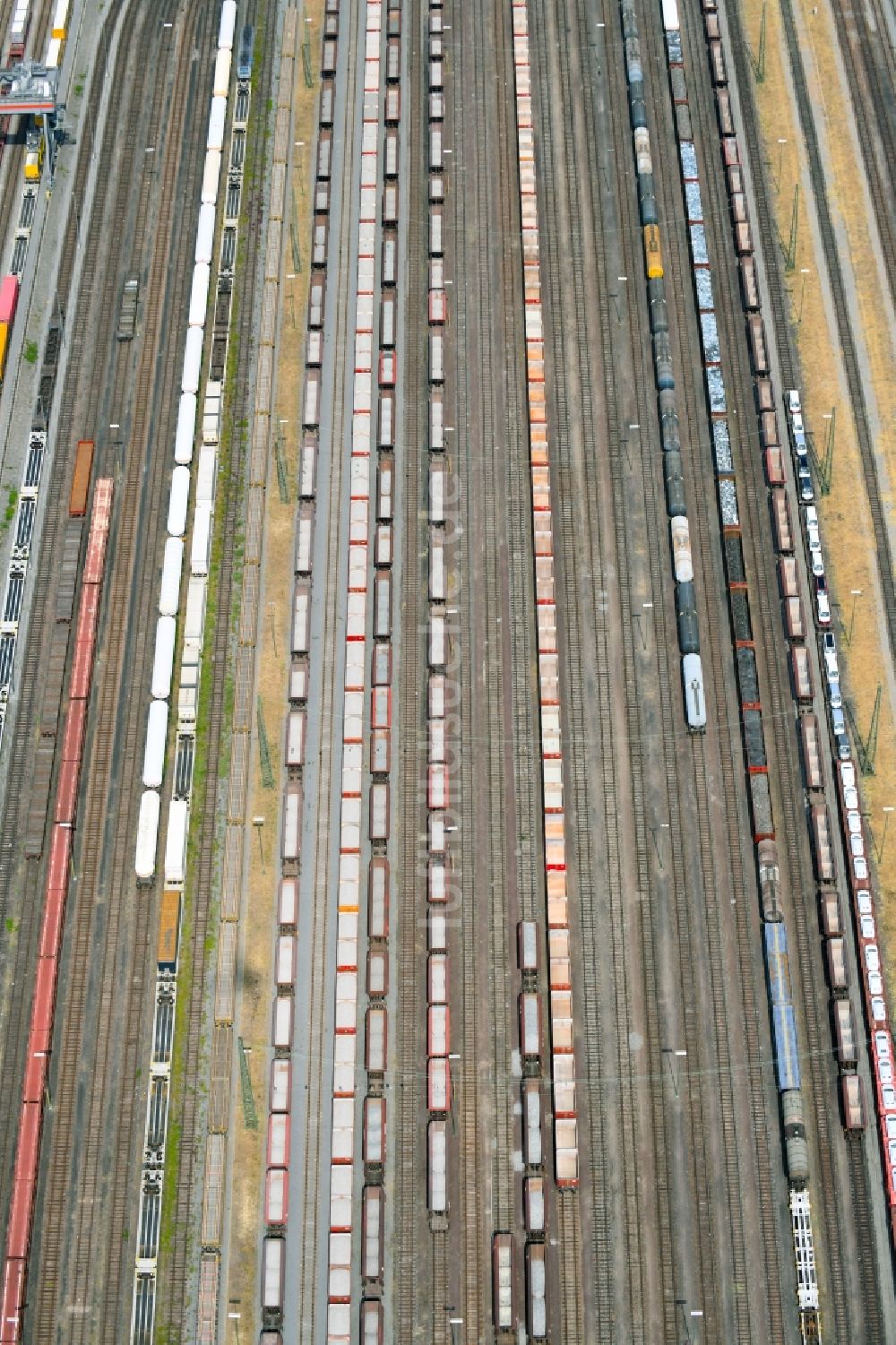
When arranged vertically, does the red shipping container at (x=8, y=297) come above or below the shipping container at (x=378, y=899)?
above

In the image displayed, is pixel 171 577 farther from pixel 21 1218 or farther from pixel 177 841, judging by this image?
pixel 21 1218

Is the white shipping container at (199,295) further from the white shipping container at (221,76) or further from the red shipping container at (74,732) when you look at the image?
the red shipping container at (74,732)

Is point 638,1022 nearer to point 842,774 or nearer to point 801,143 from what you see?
point 842,774

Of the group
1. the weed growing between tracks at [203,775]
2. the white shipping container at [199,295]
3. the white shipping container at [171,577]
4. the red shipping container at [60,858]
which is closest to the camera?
the weed growing between tracks at [203,775]

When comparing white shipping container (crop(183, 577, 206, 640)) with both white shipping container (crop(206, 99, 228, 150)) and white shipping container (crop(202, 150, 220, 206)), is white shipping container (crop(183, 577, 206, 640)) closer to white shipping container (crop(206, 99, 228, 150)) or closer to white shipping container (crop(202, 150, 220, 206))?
white shipping container (crop(202, 150, 220, 206))

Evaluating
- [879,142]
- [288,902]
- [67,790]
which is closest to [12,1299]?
[288,902]

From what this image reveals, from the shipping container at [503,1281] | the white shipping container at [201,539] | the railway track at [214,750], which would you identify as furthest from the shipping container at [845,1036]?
the white shipping container at [201,539]
